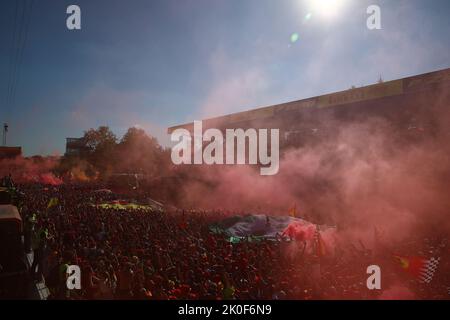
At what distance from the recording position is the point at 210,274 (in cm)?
665

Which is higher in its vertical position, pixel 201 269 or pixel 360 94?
pixel 360 94

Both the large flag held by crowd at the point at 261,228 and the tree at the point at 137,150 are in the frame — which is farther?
the tree at the point at 137,150

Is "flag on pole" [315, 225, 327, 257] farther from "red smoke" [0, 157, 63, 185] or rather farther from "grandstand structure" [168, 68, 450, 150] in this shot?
"red smoke" [0, 157, 63, 185]

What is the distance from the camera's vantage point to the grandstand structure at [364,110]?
16781 mm

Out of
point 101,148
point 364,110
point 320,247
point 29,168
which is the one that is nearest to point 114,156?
point 101,148

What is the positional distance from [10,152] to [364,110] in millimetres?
47785

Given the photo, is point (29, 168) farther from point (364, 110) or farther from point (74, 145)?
point (364, 110)

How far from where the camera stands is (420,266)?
792 cm

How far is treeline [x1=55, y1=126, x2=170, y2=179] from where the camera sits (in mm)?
45125

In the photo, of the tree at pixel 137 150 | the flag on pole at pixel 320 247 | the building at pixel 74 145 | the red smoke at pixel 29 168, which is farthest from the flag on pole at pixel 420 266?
the building at pixel 74 145

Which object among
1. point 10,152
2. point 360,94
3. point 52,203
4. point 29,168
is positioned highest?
point 360,94

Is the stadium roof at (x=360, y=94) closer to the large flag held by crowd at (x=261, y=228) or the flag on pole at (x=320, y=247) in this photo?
the large flag held by crowd at (x=261, y=228)

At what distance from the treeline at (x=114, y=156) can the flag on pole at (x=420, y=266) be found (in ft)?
124
